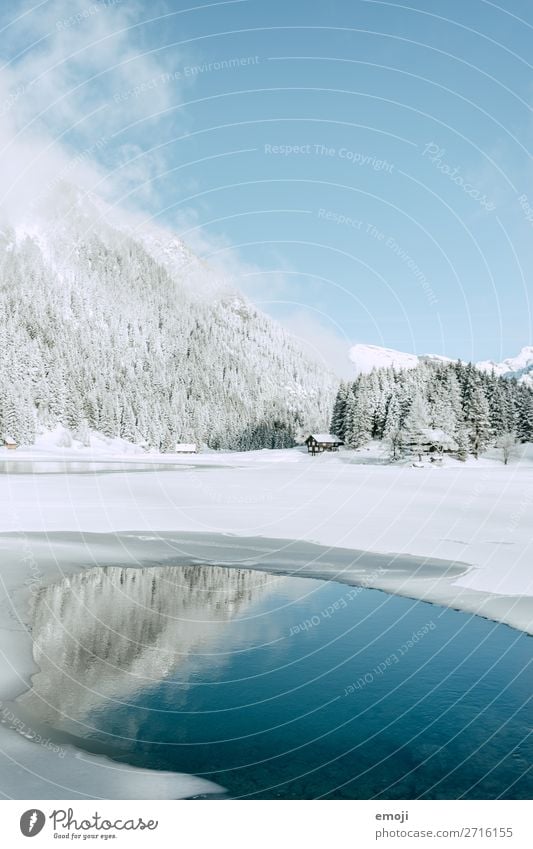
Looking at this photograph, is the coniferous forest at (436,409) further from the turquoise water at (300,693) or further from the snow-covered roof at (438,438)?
the turquoise water at (300,693)

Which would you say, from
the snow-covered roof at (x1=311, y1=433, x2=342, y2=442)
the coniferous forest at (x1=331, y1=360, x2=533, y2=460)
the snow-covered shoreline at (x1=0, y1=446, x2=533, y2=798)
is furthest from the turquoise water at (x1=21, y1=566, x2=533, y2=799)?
the snow-covered roof at (x1=311, y1=433, x2=342, y2=442)

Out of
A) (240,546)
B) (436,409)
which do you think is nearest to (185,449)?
(436,409)

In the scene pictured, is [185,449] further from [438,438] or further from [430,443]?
[438,438]

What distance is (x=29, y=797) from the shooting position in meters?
6.97

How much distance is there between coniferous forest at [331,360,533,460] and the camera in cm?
9381

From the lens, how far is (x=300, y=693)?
A: 9852mm

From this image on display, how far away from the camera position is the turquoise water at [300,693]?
755cm

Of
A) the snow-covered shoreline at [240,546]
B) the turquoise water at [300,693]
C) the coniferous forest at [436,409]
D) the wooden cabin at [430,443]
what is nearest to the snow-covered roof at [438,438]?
the wooden cabin at [430,443]

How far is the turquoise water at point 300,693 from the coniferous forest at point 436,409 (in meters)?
79.4

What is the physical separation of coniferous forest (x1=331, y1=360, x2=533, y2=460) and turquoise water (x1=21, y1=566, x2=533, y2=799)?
3128 inches

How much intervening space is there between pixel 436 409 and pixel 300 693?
95082mm

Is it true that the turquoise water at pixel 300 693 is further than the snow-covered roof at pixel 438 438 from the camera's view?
No

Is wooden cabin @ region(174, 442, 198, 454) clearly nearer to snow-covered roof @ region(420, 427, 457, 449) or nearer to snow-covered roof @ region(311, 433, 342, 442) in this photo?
snow-covered roof @ region(311, 433, 342, 442)

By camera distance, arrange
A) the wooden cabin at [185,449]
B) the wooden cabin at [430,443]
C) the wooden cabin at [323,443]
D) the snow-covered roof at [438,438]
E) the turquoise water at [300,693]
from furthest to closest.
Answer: the wooden cabin at [185,449], the wooden cabin at [323,443], the snow-covered roof at [438,438], the wooden cabin at [430,443], the turquoise water at [300,693]
